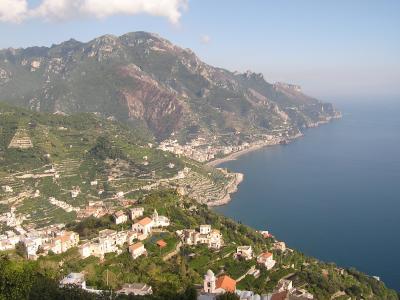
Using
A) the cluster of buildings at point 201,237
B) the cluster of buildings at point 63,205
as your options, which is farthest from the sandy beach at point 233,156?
the cluster of buildings at point 201,237

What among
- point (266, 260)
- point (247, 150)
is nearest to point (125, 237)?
point (266, 260)

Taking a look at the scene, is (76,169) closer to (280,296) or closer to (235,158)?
(280,296)

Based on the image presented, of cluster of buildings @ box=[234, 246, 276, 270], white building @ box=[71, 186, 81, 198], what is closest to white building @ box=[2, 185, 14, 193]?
white building @ box=[71, 186, 81, 198]

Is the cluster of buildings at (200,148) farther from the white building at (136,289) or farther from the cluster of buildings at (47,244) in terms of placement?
the white building at (136,289)

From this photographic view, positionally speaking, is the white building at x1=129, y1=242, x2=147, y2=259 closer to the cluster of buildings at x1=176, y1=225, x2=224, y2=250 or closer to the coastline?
the cluster of buildings at x1=176, y1=225, x2=224, y2=250

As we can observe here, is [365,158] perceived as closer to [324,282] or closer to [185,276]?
[324,282]

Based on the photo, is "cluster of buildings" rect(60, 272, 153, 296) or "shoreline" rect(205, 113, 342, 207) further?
"shoreline" rect(205, 113, 342, 207)
